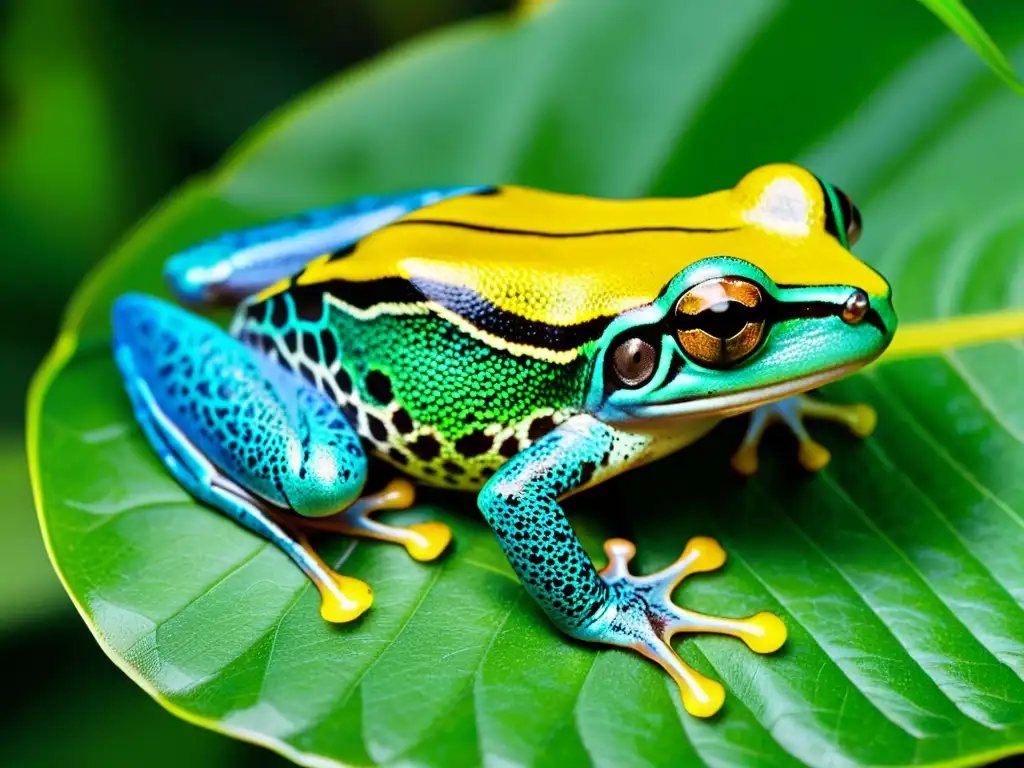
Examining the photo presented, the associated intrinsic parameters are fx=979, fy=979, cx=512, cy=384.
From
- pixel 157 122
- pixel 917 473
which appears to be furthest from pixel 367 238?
pixel 157 122

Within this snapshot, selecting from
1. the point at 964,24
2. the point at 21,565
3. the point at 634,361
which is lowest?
the point at 21,565

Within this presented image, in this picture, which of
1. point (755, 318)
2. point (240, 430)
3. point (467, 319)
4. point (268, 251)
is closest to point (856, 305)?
point (755, 318)

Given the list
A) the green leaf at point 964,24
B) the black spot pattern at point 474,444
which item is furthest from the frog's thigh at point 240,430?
the green leaf at point 964,24

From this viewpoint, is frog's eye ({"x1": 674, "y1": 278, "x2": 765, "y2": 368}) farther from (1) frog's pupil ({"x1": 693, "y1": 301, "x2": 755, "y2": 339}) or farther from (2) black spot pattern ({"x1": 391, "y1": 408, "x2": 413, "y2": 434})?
(2) black spot pattern ({"x1": 391, "y1": 408, "x2": 413, "y2": 434})

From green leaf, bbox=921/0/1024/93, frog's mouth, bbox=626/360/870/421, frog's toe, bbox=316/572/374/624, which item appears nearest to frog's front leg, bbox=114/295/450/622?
frog's toe, bbox=316/572/374/624

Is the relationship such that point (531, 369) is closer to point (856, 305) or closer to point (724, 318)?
point (724, 318)

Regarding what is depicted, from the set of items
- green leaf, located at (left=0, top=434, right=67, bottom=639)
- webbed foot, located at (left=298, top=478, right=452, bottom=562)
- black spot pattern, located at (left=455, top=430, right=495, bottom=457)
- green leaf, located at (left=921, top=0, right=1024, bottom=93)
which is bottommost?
green leaf, located at (left=0, top=434, right=67, bottom=639)

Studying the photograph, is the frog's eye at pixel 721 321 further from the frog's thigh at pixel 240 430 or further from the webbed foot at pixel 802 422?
the frog's thigh at pixel 240 430
